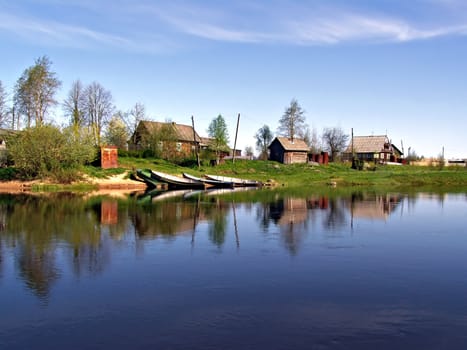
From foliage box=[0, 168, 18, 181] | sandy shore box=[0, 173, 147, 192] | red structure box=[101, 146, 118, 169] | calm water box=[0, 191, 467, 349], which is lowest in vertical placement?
calm water box=[0, 191, 467, 349]

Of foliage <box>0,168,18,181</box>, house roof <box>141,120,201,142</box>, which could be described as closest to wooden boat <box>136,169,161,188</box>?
foliage <box>0,168,18,181</box>

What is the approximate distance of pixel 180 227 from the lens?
719 inches

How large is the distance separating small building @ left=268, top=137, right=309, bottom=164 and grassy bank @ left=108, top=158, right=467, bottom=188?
28.0 ft

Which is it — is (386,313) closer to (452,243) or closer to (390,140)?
(452,243)

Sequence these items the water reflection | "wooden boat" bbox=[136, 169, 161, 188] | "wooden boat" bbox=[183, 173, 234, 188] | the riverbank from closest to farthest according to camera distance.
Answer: the water reflection → the riverbank → "wooden boat" bbox=[136, 169, 161, 188] → "wooden boat" bbox=[183, 173, 234, 188]

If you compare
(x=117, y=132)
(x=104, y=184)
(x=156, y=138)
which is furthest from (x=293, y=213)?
(x=117, y=132)

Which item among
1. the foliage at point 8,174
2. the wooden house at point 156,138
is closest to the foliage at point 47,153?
the foliage at point 8,174

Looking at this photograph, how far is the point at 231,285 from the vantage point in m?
9.84

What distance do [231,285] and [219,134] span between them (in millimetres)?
64011

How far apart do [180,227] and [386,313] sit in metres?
Answer: 11.2

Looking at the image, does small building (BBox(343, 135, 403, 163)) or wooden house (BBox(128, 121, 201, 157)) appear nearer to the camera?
wooden house (BBox(128, 121, 201, 157))

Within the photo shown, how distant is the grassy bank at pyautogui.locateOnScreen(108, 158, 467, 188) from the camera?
169 ft

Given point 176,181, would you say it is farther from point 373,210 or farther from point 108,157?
point 373,210

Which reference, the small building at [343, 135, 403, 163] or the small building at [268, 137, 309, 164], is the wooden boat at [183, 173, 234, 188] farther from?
the small building at [343, 135, 403, 163]
